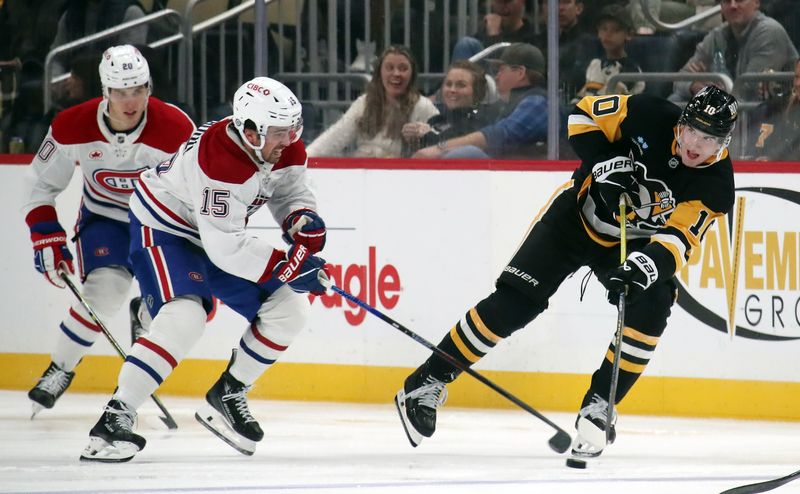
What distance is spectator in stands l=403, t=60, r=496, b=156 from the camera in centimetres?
584

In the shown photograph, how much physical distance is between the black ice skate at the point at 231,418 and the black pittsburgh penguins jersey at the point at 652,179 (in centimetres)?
123

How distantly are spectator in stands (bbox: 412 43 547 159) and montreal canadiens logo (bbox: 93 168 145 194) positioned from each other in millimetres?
1332

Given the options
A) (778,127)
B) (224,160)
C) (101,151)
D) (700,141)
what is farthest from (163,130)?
(778,127)

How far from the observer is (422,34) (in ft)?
19.2

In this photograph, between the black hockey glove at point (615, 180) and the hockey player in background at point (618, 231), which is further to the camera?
the black hockey glove at point (615, 180)

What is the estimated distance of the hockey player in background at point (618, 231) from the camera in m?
4.20

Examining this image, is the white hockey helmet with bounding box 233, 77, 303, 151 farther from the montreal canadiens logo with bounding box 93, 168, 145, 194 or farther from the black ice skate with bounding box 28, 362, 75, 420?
the black ice skate with bounding box 28, 362, 75, 420

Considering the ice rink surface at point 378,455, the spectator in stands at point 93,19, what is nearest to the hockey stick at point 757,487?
the ice rink surface at point 378,455

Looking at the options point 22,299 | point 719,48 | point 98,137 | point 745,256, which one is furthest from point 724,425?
point 22,299

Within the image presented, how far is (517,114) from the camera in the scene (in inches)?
228

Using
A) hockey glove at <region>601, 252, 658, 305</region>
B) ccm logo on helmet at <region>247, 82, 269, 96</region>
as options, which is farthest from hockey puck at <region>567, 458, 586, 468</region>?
ccm logo on helmet at <region>247, 82, 269, 96</region>

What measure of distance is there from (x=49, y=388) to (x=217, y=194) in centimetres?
152

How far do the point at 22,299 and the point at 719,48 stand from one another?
3.05 meters

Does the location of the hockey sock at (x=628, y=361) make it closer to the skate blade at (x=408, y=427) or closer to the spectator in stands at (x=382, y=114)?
the skate blade at (x=408, y=427)
